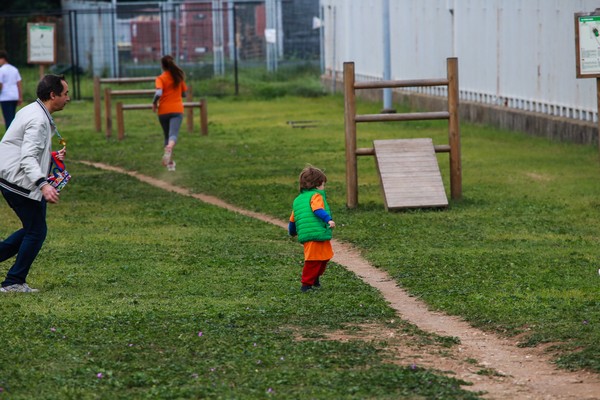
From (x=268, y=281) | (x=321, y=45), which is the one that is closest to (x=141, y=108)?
(x=268, y=281)

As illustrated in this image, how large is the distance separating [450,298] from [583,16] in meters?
5.86

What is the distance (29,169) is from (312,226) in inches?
88.9

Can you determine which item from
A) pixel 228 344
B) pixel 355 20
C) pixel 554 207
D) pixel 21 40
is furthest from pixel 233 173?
pixel 21 40

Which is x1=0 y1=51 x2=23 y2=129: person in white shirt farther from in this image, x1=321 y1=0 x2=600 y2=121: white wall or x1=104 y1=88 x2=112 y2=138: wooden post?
x1=321 y1=0 x2=600 y2=121: white wall

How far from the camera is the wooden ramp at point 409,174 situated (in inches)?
584

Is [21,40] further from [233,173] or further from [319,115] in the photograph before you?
[233,173]

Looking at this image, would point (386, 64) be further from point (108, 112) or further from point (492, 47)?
point (108, 112)

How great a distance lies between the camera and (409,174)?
50.0 feet

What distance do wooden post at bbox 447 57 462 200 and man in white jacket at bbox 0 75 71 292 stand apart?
6310 mm

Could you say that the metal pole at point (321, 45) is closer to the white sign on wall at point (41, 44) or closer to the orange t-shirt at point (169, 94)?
the white sign on wall at point (41, 44)

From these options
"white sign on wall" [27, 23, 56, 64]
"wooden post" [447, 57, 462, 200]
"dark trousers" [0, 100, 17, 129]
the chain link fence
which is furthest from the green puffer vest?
the chain link fence

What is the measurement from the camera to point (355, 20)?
126 ft

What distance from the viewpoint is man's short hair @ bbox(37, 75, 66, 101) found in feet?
32.2

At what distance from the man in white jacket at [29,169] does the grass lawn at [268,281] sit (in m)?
0.39
